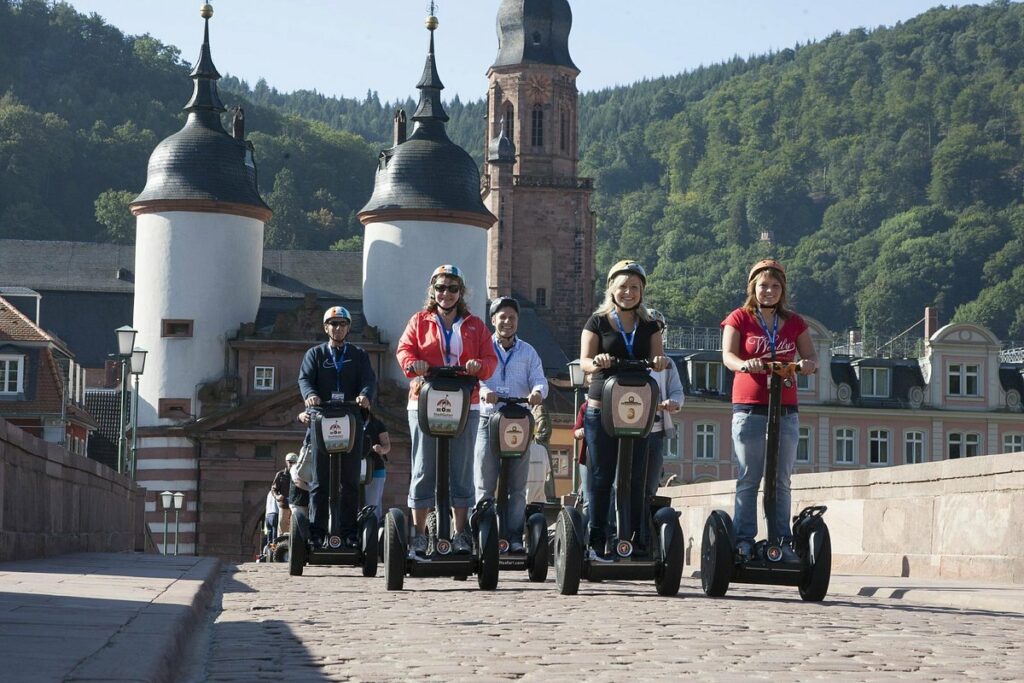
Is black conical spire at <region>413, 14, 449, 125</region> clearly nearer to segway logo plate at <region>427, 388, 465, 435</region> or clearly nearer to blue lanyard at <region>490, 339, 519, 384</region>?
blue lanyard at <region>490, 339, 519, 384</region>

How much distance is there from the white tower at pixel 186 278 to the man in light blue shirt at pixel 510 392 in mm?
46647

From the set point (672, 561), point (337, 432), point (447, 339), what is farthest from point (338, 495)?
point (672, 561)

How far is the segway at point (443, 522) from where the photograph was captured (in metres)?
11.5

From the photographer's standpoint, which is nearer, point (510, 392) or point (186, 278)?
point (510, 392)

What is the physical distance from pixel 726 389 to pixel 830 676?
6448 centimetres

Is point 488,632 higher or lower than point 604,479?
lower

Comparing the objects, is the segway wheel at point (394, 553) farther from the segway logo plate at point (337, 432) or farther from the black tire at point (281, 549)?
the black tire at point (281, 549)

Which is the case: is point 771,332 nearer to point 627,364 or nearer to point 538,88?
point 627,364

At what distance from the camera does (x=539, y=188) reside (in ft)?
322

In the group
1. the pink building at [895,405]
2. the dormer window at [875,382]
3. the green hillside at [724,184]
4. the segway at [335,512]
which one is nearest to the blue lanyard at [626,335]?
the segway at [335,512]

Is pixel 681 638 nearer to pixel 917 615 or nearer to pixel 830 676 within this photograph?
pixel 830 676

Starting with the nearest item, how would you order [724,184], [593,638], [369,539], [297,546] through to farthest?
[593,638] < [369,539] < [297,546] < [724,184]

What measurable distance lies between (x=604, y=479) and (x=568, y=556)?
1.55 ft

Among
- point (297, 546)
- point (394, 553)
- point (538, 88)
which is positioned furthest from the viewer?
point (538, 88)
